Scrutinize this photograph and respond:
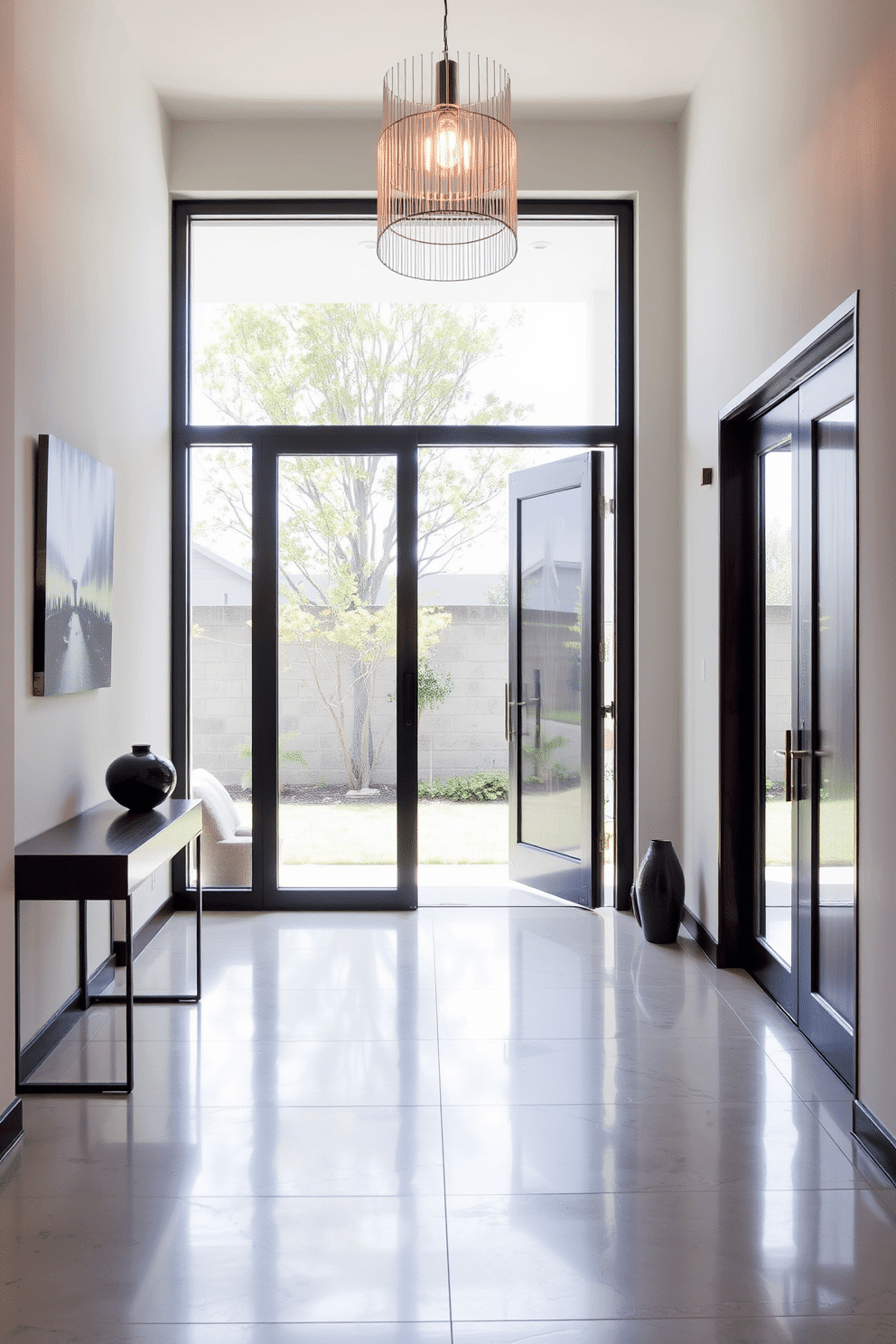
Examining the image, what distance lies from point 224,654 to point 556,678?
1.71 m

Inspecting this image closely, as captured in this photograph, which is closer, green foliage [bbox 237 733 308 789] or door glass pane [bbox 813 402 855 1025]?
door glass pane [bbox 813 402 855 1025]

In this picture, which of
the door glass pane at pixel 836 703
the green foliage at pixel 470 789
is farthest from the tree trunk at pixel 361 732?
the green foliage at pixel 470 789

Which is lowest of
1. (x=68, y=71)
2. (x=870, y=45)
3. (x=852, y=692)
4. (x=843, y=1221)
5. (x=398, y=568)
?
(x=843, y=1221)

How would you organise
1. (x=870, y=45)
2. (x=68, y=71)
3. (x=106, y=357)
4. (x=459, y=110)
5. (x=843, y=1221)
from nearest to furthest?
(x=843, y=1221) → (x=870, y=45) → (x=459, y=110) → (x=68, y=71) → (x=106, y=357)

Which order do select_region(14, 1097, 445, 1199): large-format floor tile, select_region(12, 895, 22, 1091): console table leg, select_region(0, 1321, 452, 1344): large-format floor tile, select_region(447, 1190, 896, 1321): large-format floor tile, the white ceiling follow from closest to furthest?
1. select_region(0, 1321, 452, 1344): large-format floor tile
2. select_region(447, 1190, 896, 1321): large-format floor tile
3. select_region(14, 1097, 445, 1199): large-format floor tile
4. select_region(12, 895, 22, 1091): console table leg
5. the white ceiling

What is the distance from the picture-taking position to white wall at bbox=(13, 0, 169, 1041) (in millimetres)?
3139

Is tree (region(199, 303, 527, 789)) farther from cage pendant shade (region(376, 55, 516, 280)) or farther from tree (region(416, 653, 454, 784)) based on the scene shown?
tree (region(416, 653, 454, 784))

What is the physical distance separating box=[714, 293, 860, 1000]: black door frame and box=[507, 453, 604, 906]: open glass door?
96cm

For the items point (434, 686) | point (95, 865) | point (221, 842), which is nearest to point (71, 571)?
point (95, 865)

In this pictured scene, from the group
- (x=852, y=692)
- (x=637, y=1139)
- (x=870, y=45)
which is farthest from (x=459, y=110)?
(x=637, y=1139)

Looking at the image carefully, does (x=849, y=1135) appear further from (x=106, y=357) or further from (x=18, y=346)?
(x=106, y=357)

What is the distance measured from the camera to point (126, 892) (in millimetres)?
2928

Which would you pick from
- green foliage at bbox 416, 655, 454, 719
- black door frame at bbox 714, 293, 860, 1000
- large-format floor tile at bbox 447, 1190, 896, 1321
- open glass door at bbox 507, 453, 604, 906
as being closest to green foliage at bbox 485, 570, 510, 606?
green foliage at bbox 416, 655, 454, 719

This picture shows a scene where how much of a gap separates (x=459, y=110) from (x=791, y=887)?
2.78m
